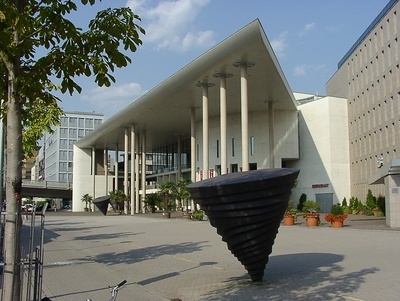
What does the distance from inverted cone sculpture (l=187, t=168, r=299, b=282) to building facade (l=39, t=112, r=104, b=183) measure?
11366 cm

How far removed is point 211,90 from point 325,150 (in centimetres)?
1508

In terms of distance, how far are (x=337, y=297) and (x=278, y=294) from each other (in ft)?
3.42

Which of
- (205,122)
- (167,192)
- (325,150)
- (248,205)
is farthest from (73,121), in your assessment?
(248,205)

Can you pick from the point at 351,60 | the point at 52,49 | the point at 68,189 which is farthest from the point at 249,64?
the point at 68,189

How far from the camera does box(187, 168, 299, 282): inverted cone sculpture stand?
8.18 m

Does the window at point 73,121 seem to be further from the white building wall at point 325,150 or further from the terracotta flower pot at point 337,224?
the terracotta flower pot at point 337,224

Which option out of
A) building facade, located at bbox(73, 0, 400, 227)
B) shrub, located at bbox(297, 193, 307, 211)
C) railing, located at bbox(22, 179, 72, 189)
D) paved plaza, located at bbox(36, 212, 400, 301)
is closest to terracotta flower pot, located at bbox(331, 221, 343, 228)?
paved plaza, located at bbox(36, 212, 400, 301)

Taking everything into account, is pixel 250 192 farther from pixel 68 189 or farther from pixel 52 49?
pixel 68 189

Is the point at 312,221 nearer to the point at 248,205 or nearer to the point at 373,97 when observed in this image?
the point at 248,205

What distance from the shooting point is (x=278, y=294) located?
8.13 metres

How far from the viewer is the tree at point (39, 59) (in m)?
4.45

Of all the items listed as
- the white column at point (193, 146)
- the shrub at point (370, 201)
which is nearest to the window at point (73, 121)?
the white column at point (193, 146)

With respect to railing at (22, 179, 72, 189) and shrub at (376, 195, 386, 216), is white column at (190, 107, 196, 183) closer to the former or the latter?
shrub at (376, 195, 386, 216)

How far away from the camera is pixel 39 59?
5.01 m
